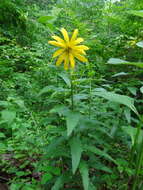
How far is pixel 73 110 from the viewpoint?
34.5 inches

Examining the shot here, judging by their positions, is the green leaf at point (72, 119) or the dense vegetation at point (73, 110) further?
the dense vegetation at point (73, 110)

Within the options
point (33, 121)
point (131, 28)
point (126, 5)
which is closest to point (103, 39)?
point (131, 28)

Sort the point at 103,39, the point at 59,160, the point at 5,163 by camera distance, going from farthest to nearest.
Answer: the point at 103,39
the point at 5,163
the point at 59,160

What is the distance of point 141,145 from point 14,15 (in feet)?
9.82

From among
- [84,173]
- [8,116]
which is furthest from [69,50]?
[84,173]

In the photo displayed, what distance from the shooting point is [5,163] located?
1323mm

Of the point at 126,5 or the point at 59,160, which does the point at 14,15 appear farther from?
the point at 59,160

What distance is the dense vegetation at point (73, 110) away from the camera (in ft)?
3.04

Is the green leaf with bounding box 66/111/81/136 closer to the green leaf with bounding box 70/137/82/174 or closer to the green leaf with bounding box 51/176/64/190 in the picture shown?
the green leaf with bounding box 70/137/82/174

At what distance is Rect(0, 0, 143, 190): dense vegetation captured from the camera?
0.93 m

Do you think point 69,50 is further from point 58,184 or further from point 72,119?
point 58,184

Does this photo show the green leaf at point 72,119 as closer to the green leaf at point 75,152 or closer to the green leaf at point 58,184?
the green leaf at point 75,152

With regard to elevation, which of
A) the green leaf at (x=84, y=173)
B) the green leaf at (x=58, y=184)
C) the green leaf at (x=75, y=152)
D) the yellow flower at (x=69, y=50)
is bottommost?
the green leaf at (x=58, y=184)

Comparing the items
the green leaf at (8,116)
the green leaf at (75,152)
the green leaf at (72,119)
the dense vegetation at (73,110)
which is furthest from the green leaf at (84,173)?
the green leaf at (8,116)
